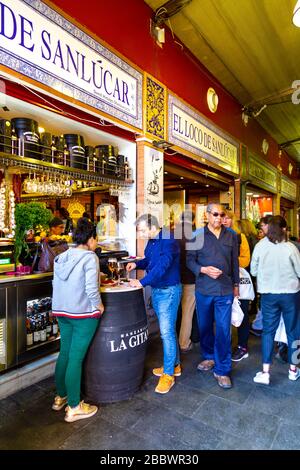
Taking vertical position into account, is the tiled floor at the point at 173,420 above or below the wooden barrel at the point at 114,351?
below

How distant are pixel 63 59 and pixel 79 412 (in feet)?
9.98

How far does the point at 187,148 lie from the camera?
4.80 meters

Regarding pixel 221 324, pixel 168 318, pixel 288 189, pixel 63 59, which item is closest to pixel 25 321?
pixel 168 318

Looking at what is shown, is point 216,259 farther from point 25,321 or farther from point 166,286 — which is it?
point 25,321

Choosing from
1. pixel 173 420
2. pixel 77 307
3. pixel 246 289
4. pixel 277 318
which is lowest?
pixel 173 420

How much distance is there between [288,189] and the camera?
11.4 meters

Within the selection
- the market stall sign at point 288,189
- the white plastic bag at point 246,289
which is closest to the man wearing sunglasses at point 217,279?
the white plastic bag at point 246,289

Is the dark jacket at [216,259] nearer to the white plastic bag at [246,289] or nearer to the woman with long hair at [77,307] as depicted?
the white plastic bag at [246,289]

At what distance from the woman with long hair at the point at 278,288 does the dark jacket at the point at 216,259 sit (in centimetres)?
27

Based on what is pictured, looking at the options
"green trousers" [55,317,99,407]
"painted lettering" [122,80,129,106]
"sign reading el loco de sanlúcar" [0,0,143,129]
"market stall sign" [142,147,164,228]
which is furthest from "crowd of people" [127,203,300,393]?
"painted lettering" [122,80,129,106]

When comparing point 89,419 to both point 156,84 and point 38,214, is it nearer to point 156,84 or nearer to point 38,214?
point 38,214

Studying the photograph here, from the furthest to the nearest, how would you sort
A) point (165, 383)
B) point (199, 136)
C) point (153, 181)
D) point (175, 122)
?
point (199, 136) → point (175, 122) → point (153, 181) → point (165, 383)

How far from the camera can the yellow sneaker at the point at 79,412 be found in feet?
6.91
